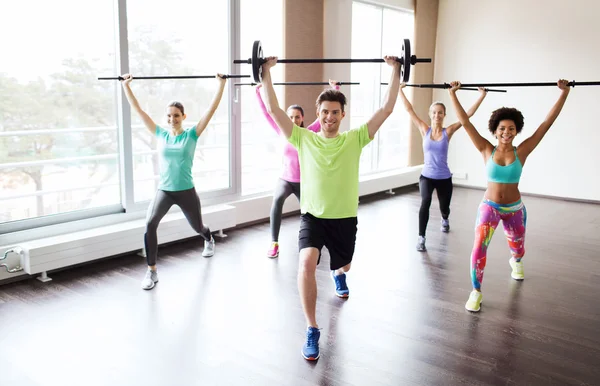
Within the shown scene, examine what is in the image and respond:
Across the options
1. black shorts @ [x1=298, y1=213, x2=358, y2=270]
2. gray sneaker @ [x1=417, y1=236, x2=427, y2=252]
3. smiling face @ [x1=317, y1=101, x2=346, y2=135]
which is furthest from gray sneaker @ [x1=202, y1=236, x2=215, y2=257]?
smiling face @ [x1=317, y1=101, x2=346, y2=135]

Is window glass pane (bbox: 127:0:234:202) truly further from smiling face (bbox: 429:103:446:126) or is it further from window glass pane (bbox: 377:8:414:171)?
window glass pane (bbox: 377:8:414:171)

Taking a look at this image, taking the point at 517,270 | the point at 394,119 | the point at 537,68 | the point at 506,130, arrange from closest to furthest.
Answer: the point at 506,130
the point at 517,270
the point at 537,68
the point at 394,119

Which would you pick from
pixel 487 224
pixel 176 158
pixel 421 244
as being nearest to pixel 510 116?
pixel 487 224

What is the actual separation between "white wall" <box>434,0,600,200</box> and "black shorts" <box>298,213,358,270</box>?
5.24 metres

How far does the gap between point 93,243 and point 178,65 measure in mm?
1972

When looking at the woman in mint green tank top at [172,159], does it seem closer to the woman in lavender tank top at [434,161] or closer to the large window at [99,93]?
the large window at [99,93]

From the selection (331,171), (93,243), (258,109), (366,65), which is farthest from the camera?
(366,65)

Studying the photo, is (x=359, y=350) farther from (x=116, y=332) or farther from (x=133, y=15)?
(x=133, y=15)

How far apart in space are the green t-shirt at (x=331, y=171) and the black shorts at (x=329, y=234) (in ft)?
0.12

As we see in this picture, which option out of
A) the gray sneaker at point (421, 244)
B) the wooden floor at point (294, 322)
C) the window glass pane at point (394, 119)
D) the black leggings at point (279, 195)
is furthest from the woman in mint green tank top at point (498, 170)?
the window glass pane at point (394, 119)

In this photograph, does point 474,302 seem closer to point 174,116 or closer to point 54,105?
point 174,116

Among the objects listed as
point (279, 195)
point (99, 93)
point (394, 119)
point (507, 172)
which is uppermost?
point (99, 93)

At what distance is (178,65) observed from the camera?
513cm

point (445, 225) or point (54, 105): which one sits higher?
point (54, 105)
